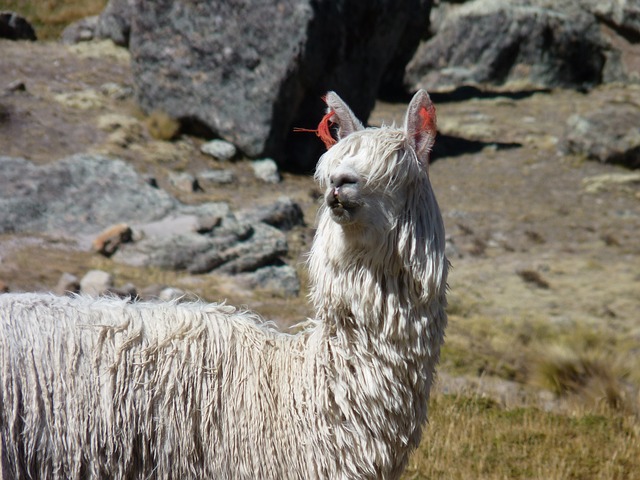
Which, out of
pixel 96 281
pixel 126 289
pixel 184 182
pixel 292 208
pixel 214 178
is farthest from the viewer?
pixel 214 178

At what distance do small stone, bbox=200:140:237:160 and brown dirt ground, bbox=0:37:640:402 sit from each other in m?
0.19

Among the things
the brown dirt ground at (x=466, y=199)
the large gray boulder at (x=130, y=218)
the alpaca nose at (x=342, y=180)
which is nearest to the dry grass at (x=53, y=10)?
the brown dirt ground at (x=466, y=199)

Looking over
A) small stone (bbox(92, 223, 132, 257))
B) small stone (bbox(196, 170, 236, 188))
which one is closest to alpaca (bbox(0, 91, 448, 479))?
small stone (bbox(92, 223, 132, 257))

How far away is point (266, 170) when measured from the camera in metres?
18.3

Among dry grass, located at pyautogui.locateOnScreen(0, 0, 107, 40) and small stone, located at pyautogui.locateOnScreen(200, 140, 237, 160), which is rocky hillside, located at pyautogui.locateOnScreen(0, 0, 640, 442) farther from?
dry grass, located at pyautogui.locateOnScreen(0, 0, 107, 40)

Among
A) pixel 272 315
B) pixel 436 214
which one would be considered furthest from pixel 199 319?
pixel 272 315

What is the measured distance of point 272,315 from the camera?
10227 millimetres

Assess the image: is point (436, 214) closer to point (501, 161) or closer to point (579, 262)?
point (579, 262)

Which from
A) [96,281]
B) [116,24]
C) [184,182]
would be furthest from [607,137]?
[96,281]

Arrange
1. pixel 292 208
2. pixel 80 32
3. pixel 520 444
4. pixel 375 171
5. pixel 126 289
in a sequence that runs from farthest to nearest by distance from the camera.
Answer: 1. pixel 80 32
2. pixel 292 208
3. pixel 126 289
4. pixel 520 444
5. pixel 375 171

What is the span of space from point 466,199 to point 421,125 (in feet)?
50.0

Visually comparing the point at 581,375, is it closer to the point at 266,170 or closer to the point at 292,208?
the point at 292,208

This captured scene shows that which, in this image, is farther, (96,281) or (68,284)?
(96,281)

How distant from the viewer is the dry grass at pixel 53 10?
31105 millimetres
